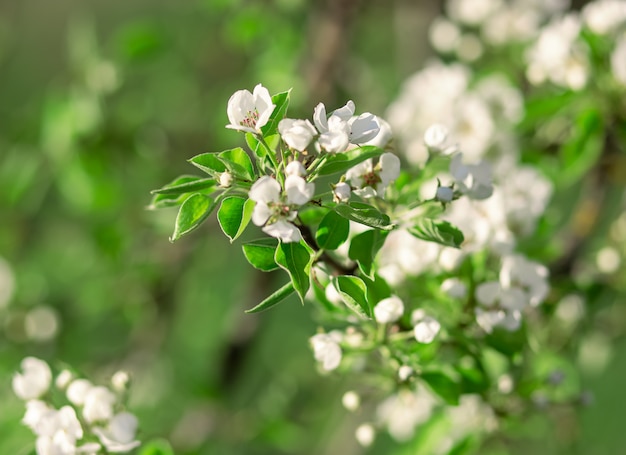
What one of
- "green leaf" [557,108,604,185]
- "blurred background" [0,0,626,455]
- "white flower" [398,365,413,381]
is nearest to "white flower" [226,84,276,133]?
"white flower" [398,365,413,381]

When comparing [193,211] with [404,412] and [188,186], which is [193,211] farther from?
[404,412]

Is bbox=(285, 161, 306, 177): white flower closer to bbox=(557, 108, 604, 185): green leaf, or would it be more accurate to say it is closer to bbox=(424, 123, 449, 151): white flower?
bbox=(424, 123, 449, 151): white flower

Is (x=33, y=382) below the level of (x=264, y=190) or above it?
below

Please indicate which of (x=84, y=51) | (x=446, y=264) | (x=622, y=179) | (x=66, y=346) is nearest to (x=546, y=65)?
(x=622, y=179)

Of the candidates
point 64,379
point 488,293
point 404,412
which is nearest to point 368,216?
point 488,293

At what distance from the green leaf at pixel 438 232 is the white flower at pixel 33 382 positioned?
63cm

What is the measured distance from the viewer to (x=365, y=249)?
104 centimetres

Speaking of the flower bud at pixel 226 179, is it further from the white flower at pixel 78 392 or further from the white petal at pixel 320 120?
the white flower at pixel 78 392

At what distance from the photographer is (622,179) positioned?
1806 millimetres

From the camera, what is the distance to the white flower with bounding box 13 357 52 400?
1206 mm

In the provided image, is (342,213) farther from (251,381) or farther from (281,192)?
(251,381)

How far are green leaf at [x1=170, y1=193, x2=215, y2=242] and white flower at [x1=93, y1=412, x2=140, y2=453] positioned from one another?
352mm

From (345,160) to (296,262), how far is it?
0.46 feet

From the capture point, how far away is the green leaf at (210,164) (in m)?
0.94
